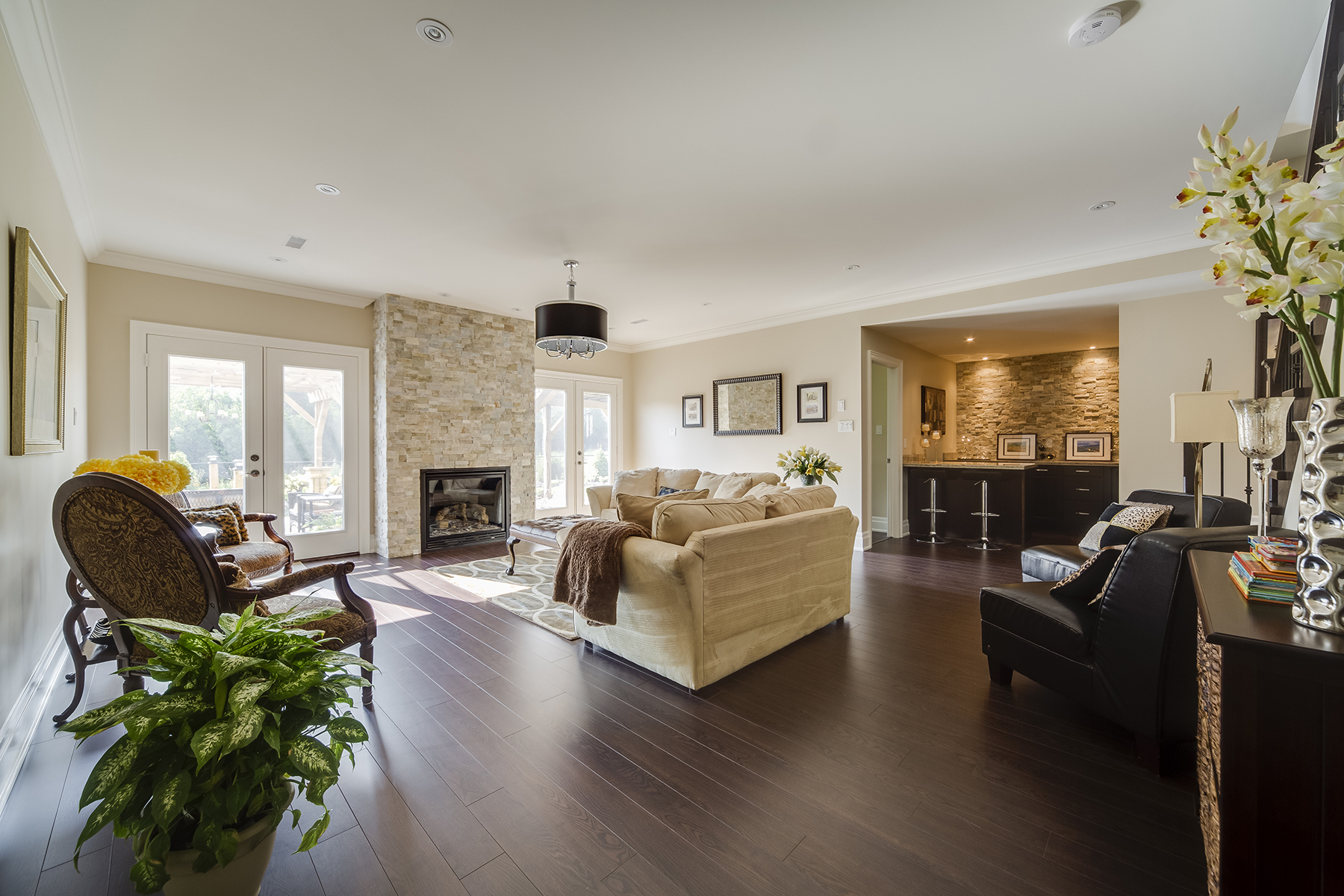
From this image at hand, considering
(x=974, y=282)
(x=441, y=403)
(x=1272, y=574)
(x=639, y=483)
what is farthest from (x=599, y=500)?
(x=1272, y=574)

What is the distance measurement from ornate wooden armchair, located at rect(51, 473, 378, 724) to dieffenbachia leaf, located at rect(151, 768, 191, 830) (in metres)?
0.64

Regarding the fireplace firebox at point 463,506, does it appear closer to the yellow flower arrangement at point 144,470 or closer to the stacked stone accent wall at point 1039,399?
the yellow flower arrangement at point 144,470

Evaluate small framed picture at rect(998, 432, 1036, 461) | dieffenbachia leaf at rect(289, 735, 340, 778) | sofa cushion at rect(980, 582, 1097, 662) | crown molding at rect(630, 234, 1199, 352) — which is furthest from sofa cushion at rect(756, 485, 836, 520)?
small framed picture at rect(998, 432, 1036, 461)

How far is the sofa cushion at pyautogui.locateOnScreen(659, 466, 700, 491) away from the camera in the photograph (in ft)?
19.2

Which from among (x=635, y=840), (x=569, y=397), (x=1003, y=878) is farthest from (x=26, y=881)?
(x=569, y=397)

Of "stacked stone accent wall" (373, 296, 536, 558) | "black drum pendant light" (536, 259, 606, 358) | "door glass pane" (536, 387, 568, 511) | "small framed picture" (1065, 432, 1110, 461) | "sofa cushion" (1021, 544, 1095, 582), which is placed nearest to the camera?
"sofa cushion" (1021, 544, 1095, 582)

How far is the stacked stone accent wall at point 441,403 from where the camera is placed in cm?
543

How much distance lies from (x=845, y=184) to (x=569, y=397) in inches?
206

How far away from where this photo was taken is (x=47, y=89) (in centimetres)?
223

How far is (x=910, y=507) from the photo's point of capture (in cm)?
676

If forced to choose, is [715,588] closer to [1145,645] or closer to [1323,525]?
[1145,645]

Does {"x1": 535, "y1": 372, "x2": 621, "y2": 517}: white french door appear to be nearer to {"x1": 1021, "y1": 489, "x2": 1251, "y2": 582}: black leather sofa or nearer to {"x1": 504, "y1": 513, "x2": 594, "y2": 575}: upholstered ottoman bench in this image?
{"x1": 504, "y1": 513, "x2": 594, "y2": 575}: upholstered ottoman bench

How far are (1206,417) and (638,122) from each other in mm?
3250

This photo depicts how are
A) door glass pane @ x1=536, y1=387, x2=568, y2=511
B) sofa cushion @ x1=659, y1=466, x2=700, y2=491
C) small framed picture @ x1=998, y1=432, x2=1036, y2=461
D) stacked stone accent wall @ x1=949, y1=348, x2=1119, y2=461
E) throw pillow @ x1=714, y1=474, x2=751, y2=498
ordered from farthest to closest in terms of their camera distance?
small framed picture @ x1=998, y1=432, x2=1036, y2=461, door glass pane @ x1=536, y1=387, x2=568, y2=511, stacked stone accent wall @ x1=949, y1=348, x2=1119, y2=461, sofa cushion @ x1=659, y1=466, x2=700, y2=491, throw pillow @ x1=714, y1=474, x2=751, y2=498
